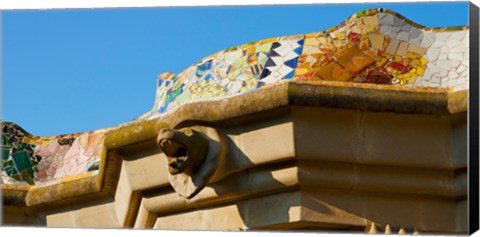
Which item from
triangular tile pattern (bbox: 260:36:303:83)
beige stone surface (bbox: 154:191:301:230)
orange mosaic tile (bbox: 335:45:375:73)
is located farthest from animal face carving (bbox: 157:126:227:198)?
orange mosaic tile (bbox: 335:45:375:73)

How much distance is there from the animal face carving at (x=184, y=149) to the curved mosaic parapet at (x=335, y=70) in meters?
0.13

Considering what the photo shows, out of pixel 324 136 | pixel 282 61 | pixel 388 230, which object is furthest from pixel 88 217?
pixel 388 230

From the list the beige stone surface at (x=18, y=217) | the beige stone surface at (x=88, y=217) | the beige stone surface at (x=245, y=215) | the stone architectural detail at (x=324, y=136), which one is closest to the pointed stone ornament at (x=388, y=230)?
the stone architectural detail at (x=324, y=136)

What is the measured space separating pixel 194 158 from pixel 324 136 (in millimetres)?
642

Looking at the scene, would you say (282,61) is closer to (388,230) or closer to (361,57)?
(361,57)

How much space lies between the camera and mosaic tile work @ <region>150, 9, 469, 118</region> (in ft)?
26.2

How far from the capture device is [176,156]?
7996 mm

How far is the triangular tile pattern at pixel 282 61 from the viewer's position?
26.7ft

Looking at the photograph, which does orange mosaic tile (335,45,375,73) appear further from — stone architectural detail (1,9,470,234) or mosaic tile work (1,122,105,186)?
mosaic tile work (1,122,105,186)

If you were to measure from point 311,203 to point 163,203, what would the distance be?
909mm

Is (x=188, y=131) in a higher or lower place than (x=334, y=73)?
lower

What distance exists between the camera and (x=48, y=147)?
32.9 feet

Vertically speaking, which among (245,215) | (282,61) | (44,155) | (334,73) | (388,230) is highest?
(44,155)

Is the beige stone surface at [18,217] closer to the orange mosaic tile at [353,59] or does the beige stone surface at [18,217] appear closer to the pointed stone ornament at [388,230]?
the orange mosaic tile at [353,59]
